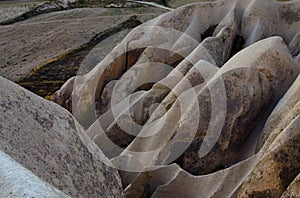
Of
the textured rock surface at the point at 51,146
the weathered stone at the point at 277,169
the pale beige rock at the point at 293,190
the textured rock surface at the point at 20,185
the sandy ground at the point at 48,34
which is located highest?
the textured rock surface at the point at 20,185

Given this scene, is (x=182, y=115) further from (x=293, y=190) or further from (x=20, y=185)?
(x=20, y=185)

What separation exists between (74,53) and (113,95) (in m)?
9.76

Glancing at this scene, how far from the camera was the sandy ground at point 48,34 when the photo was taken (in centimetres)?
1814

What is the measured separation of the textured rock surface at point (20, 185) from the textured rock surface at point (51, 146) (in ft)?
3.10

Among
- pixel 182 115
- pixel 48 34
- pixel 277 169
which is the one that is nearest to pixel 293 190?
pixel 277 169

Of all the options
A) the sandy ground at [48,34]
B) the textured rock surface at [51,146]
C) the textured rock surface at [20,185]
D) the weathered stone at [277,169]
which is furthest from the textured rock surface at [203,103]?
the sandy ground at [48,34]

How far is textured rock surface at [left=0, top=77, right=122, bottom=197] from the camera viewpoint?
3.88 metres

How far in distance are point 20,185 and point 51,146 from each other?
5.08ft

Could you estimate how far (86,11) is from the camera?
2561cm

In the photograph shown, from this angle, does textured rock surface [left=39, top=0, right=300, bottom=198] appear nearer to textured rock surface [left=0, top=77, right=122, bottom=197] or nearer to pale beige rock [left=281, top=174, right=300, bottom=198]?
pale beige rock [left=281, top=174, right=300, bottom=198]

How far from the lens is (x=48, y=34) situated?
21.4 m

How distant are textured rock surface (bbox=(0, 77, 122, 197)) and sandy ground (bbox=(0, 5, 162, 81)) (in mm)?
12199

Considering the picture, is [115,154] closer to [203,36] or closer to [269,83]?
[269,83]

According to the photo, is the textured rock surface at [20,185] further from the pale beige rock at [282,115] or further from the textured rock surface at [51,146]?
the pale beige rock at [282,115]
